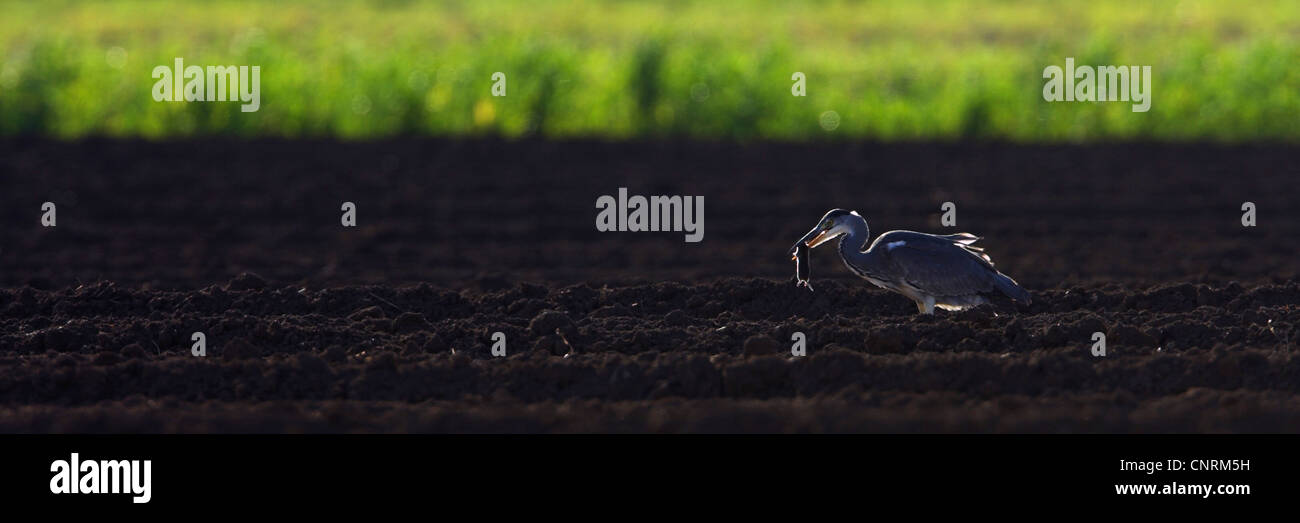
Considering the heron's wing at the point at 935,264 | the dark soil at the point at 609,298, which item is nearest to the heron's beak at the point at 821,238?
Answer: the heron's wing at the point at 935,264

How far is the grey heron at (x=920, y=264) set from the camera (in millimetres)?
10422

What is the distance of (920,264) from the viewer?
10383 mm

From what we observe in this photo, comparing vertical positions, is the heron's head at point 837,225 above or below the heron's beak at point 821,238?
above

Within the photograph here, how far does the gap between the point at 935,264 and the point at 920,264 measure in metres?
0.10

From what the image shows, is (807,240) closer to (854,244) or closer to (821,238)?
(821,238)

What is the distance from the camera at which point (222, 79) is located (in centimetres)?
2289

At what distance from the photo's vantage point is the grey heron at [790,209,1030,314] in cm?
1042

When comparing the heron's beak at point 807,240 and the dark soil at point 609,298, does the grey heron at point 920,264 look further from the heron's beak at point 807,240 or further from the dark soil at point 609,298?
the dark soil at point 609,298

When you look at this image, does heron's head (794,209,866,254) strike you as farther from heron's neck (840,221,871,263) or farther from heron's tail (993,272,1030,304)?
heron's tail (993,272,1030,304)

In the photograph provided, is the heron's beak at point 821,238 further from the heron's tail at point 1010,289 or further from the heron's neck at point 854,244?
the heron's tail at point 1010,289

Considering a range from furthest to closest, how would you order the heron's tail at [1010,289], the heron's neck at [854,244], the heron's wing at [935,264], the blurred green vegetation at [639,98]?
the blurred green vegetation at [639,98] < the heron's tail at [1010,289] < the heron's neck at [854,244] < the heron's wing at [935,264]

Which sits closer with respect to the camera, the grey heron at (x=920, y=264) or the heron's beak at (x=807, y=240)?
the grey heron at (x=920, y=264)

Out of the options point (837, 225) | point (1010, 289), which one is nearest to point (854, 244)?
point (837, 225)

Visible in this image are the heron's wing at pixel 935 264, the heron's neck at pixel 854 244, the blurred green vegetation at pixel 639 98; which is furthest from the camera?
the blurred green vegetation at pixel 639 98
